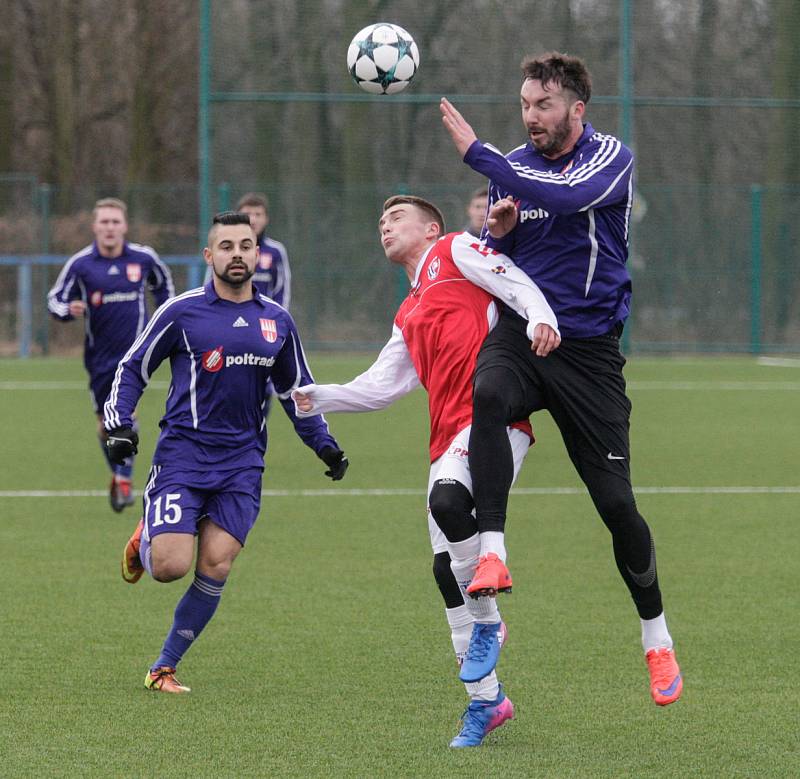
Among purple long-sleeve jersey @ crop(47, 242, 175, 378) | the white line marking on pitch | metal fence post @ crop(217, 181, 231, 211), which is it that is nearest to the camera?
the white line marking on pitch

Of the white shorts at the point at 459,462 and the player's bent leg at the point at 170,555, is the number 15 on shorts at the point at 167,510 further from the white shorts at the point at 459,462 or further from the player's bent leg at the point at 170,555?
the white shorts at the point at 459,462

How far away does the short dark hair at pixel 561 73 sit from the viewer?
17.4 feet

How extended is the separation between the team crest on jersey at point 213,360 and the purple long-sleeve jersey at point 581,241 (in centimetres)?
132

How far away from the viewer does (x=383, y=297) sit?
84.2 ft

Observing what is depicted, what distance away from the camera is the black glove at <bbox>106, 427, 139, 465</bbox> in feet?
19.6

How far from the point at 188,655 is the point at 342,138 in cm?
1966

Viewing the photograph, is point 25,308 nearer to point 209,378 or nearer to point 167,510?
point 209,378

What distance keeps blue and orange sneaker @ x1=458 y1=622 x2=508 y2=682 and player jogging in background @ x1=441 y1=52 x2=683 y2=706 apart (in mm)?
378

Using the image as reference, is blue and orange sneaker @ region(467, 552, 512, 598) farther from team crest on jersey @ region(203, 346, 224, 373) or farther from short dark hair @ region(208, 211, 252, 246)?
short dark hair @ region(208, 211, 252, 246)

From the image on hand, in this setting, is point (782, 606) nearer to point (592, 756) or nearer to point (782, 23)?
point (592, 756)

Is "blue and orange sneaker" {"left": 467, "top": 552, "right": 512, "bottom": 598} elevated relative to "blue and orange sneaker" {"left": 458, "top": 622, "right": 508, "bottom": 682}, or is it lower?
elevated

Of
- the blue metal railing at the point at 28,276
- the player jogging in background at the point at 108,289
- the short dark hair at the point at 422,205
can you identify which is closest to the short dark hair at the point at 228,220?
the short dark hair at the point at 422,205

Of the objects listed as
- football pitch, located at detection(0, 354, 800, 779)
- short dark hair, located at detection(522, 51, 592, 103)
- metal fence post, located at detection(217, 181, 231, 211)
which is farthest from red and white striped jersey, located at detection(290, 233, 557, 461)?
metal fence post, located at detection(217, 181, 231, 211)

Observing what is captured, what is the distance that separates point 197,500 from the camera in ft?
20.2
